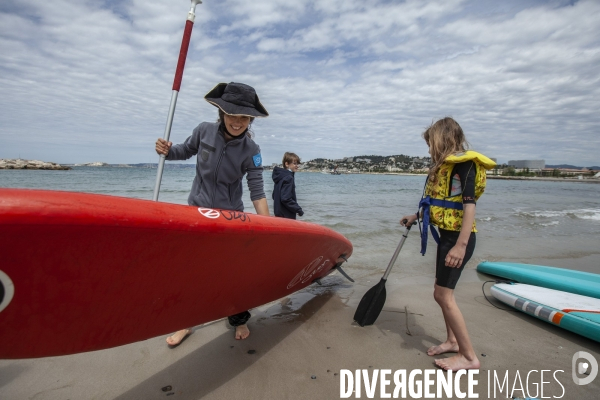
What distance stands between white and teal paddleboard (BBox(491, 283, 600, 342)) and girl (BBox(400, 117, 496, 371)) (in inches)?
46.1

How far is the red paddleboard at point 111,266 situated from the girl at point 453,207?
1.08m

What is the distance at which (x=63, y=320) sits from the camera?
137 cm

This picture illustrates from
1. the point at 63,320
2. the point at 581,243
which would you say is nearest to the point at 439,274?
the point at 63,320

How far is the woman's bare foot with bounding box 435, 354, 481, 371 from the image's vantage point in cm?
220

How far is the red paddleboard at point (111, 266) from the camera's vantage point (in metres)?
1.16

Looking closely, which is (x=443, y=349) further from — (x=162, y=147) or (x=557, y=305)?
(x=162, y=147)

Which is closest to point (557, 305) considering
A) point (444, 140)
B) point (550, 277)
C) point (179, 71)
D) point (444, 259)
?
point (550, 277)

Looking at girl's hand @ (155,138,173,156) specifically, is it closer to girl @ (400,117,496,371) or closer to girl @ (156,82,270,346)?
girl @ (156,82,270,346)

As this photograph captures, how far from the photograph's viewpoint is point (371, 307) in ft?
9.23

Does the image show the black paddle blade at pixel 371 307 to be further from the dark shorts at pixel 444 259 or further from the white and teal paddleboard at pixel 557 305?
the white and teal paddleboard at pixel 557 305

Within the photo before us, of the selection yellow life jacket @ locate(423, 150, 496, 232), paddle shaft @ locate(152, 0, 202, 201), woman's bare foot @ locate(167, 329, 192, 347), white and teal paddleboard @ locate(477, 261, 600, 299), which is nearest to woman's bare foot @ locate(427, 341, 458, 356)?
yellow life jacket @ locate(423, 150, 496, 232)

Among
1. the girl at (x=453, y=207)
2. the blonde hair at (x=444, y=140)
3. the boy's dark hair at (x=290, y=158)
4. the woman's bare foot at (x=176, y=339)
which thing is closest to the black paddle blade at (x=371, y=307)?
the girl at (x=453, y=207)

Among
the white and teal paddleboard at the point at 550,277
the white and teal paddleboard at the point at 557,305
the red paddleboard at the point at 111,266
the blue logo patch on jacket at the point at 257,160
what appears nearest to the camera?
the red paddleboard at the point at 111,266

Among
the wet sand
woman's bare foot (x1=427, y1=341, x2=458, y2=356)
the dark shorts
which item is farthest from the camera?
woman's bare foot (x1=427, y1=341, x2=458, y2=356)
